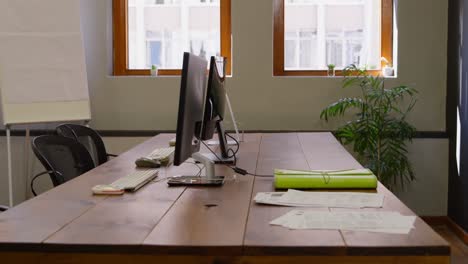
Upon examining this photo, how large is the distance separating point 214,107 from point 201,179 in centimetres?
42

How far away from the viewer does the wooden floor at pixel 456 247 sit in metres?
4.23

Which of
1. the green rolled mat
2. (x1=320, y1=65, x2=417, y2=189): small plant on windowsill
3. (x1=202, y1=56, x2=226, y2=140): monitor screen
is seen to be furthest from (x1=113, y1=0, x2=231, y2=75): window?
the green rolled mat

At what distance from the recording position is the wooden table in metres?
1.54

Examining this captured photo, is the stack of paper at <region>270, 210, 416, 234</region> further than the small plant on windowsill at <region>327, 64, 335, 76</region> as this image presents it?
No

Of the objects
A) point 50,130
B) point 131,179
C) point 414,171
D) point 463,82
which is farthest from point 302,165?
point 50,130

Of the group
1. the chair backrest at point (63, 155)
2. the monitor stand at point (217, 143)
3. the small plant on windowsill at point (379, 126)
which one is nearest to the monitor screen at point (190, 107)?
the chair backrest at point (63, 155)

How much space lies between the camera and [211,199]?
221 cm

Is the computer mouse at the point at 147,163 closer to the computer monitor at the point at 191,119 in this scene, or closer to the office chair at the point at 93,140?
the computer monitor at the point at 191,119

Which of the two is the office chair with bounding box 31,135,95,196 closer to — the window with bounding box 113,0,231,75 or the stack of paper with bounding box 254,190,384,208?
the stack of paper with bounding box 254,190,384,208

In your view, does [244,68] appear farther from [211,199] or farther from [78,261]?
[78,261]

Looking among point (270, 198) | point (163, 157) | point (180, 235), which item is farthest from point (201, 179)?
point (180, 235)

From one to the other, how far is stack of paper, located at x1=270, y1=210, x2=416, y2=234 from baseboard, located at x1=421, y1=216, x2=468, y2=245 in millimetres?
3134

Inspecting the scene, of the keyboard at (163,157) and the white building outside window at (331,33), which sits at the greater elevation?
the white building outside window at (331,33)

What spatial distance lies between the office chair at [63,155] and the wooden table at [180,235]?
3.13ft
